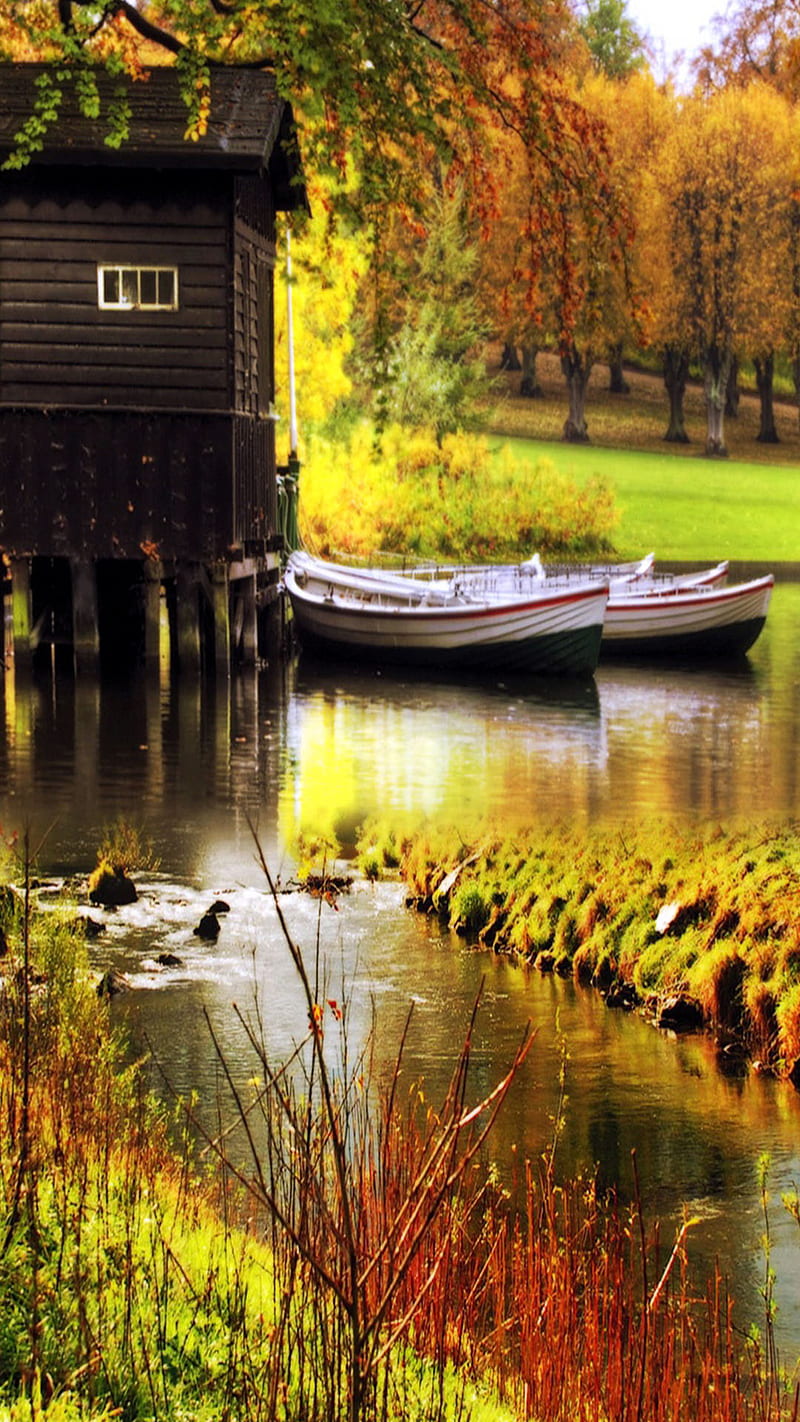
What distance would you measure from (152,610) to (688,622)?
9.08 meters

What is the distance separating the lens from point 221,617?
28.0 metres

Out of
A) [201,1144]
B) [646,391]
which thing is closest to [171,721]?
[201,1144]

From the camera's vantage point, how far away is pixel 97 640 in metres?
28.0

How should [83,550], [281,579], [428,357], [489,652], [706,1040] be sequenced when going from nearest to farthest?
1. [706,1040]
2. [83,550]
3. [489,652]
4. [281,579]
5. [428,357]

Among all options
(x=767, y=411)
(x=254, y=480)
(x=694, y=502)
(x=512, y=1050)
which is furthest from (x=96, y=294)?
(x=767, y=411)

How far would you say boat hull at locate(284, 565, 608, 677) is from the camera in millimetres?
29422

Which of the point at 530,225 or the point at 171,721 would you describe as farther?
the point at 171,721

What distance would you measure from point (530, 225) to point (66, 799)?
314 inches

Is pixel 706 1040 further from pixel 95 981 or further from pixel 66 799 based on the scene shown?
pixel 66 799

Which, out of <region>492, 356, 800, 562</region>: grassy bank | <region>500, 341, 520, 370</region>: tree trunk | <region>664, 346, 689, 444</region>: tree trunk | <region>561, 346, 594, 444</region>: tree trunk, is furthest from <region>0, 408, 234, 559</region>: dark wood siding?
<region>500, 341, 520, 370</region>: tree trunk

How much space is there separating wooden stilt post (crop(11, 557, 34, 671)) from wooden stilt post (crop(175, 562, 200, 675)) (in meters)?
2.05

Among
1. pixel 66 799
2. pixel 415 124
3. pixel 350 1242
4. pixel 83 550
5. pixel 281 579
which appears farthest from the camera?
pixel 281 579

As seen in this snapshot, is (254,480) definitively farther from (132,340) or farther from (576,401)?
(576,401)

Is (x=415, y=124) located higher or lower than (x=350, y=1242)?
higher
